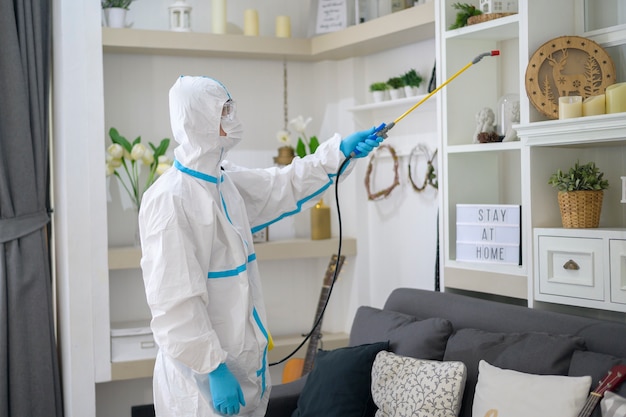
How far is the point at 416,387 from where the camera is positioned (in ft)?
7.97

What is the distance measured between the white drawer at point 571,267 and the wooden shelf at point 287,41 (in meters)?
1.19

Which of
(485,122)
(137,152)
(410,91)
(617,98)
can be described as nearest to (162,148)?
(137,152)

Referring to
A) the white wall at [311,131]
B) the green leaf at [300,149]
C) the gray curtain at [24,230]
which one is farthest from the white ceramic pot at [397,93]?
the gray curtain at [24,230]

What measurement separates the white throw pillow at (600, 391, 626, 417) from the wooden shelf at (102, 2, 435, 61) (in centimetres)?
188

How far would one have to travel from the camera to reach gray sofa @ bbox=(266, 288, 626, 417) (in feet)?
7.44

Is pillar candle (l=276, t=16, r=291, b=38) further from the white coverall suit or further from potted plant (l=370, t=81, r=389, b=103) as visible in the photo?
the white coverall suit

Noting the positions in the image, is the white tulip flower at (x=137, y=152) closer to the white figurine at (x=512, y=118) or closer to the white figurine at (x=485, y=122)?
the white figurine at (x=485, y=122)

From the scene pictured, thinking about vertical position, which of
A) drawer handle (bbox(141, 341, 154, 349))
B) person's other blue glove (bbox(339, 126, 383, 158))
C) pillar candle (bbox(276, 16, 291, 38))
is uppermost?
pillar candle (bbox(276, 16, 291, 38))

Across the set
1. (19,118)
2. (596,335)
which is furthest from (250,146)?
(596,335)

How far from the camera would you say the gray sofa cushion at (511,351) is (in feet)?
7.44

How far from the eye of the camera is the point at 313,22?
4.14 metres

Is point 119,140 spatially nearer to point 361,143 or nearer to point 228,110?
point 228,110

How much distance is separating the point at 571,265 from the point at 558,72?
0.65 metres

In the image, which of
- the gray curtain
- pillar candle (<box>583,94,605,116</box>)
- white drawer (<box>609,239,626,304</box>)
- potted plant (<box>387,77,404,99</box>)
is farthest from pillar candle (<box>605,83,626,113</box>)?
the gray curtain
